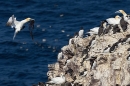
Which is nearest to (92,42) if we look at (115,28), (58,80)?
(115,28)

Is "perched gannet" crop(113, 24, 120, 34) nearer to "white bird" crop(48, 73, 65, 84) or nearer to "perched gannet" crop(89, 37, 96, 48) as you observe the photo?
"perched gannet" crop(89, 37, 96, 48)

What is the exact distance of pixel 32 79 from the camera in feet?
143

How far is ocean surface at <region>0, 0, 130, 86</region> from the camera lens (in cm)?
4535

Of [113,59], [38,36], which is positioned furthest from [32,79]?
[113,59]

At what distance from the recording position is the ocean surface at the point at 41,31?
45.4 metres

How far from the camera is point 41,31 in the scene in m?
52.2

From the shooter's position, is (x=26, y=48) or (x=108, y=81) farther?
(x=26, y=48)

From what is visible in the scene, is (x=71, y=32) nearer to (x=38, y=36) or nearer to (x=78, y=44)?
(x=38, y=36)

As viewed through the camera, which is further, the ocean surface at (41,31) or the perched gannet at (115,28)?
the ocean surface at (41,31)

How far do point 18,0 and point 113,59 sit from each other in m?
34.9

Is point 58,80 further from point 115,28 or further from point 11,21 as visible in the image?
point 11,21

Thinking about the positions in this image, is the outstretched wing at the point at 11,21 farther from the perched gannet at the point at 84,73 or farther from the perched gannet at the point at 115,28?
the perched gannet at the point at 84,73

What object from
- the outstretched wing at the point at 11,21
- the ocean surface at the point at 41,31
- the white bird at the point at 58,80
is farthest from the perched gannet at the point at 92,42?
the ocean surface at the point at 41,31

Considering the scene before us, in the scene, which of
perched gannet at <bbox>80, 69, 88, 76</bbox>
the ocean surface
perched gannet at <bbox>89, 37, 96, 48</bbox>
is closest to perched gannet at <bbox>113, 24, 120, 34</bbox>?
perched gannet at <bbox>89, 37, 96, 48</bbox>
